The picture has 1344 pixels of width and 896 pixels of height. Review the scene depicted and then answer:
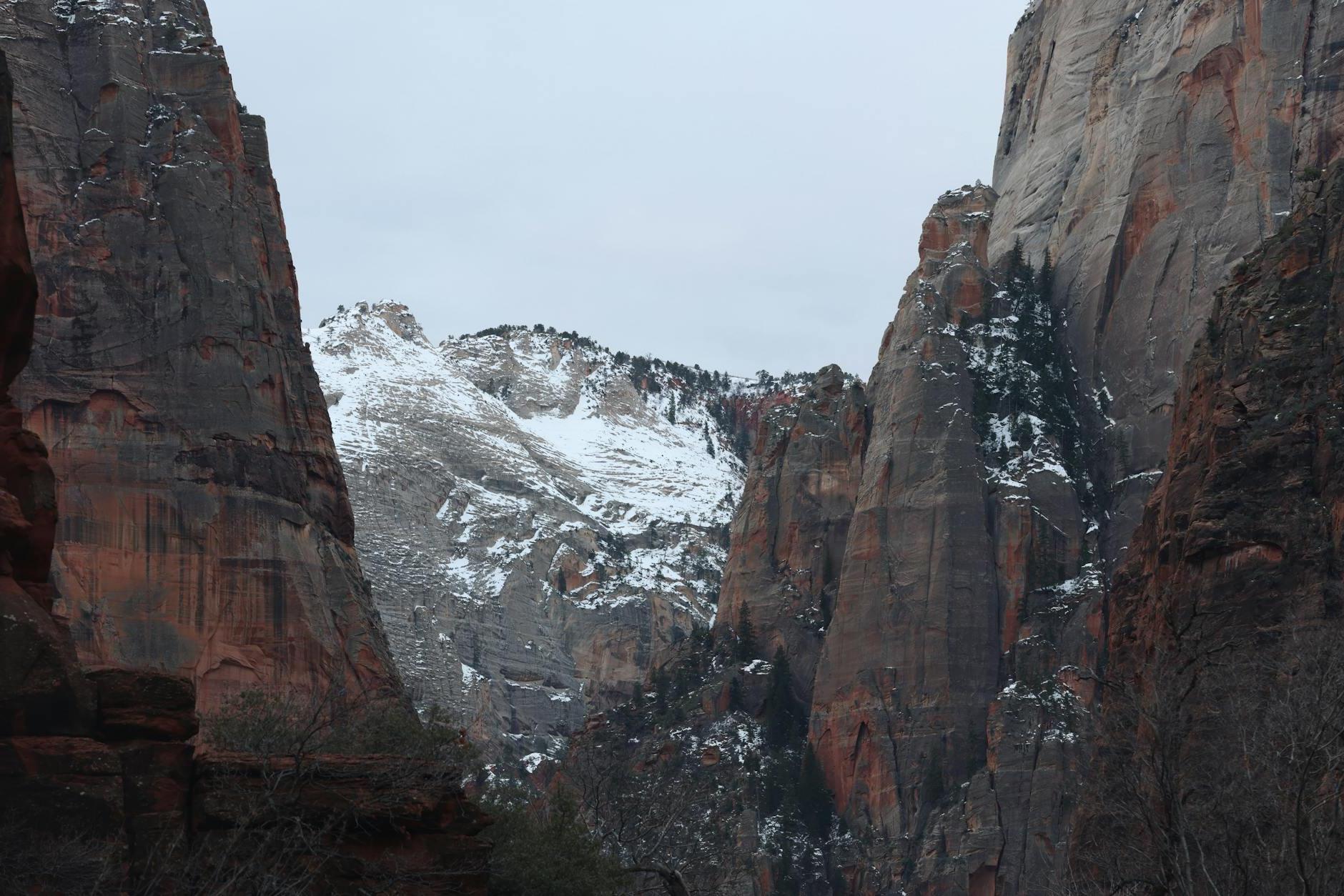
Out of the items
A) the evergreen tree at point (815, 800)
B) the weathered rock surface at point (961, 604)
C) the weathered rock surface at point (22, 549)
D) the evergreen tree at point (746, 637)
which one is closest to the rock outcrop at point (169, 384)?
the weathered rock surface at point (961, 604)

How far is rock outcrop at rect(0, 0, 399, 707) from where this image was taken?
72688 mm

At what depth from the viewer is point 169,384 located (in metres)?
76.1

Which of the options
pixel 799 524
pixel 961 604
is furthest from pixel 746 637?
pixel 961 604

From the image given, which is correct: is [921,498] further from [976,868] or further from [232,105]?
[232,105]

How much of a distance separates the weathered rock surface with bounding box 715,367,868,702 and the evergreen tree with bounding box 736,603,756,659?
1.09ft

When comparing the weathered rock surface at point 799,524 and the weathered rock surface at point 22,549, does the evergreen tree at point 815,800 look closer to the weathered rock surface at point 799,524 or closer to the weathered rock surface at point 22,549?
the weathered rock surface at point 799,524

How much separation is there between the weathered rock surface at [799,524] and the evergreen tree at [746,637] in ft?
1.09

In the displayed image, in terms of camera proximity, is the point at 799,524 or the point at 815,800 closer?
the point at 815,800

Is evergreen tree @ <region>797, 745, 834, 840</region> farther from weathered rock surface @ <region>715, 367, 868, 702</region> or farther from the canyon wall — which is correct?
weathered rock surface @ <region>715, 367, 868, 702</region>

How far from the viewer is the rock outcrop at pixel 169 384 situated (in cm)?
7269

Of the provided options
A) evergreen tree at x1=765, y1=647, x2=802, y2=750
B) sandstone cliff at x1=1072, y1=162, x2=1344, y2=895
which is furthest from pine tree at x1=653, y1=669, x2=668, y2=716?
sandstone cliff at x1=1072, y1=162, x2=1344, y2=895

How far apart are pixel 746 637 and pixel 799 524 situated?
9113mm

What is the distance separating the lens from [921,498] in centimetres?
11731

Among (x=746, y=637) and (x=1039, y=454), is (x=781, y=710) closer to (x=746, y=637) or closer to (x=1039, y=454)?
(x=746, y=637)
